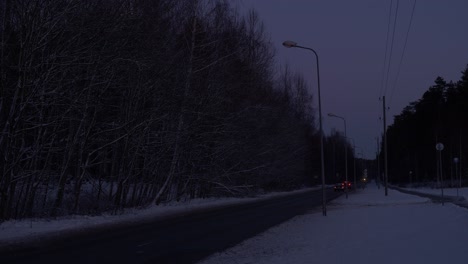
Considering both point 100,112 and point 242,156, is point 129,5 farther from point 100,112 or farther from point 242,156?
point 242,156

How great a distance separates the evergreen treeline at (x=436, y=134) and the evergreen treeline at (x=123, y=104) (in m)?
34.0

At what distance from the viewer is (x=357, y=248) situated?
12141 millimetres

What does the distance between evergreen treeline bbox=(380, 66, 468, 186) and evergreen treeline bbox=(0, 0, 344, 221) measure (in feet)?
112

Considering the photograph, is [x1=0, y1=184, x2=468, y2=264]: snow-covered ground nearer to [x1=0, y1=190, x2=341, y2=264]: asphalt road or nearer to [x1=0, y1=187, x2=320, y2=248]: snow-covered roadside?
[x1=0, y1=187, x2=320, y2=248]: snow-covered roadside

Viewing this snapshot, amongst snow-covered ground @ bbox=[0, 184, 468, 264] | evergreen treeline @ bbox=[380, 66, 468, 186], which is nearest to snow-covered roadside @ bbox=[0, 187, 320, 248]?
snow-covered ground @ bbox=[0, 184, 468, 264]

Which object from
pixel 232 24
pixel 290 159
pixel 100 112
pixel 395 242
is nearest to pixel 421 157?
pixel 290 159

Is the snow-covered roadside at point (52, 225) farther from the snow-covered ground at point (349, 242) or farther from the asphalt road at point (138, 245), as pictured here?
the asphalt road at point (138, 245)

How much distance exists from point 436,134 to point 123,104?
56.1 metres

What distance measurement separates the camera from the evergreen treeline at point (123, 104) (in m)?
21.5

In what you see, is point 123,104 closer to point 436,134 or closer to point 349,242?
point 349,242

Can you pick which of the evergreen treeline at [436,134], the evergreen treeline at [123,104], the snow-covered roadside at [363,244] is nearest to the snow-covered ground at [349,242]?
the snow-covered roadside at [363,244]

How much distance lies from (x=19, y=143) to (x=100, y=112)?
5.63 metres

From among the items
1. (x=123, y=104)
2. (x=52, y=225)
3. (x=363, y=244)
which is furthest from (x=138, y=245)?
(x=123, y=104)

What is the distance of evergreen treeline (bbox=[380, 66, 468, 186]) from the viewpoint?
256ft
